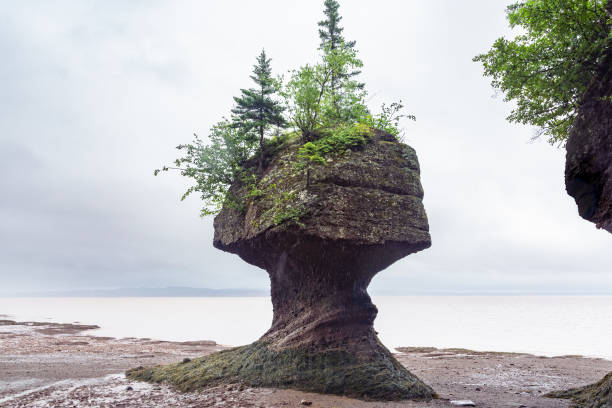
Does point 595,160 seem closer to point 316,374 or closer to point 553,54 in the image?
point 553,54

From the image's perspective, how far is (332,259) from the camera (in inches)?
505

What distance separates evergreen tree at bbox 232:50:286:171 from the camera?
600 inches

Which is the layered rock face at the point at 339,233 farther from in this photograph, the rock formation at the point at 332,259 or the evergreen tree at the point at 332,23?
the evergreen tree at the point at 332,23

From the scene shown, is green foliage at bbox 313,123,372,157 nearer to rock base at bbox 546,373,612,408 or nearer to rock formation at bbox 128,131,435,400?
rock formation at bbox 128,131,435,400

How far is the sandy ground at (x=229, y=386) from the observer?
11.1 m

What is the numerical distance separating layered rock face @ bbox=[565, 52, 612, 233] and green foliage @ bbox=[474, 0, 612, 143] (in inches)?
21.7

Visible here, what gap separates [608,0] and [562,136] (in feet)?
13.5

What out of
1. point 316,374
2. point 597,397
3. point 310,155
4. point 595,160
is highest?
point 310,155

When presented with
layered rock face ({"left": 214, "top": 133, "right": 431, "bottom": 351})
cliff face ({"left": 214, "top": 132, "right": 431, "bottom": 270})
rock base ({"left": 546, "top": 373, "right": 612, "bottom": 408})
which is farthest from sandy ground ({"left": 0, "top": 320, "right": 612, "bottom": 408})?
cliff face ({"left": 214, "top": 132, "right": 431, "bottom": 270})

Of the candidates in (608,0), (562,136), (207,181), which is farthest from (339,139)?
(608,0)

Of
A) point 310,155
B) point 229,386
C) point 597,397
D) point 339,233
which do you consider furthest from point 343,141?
point 597,397

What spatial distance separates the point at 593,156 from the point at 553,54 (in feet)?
9.02

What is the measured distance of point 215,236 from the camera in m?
17.2

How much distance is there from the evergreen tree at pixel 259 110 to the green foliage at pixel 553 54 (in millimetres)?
7615
